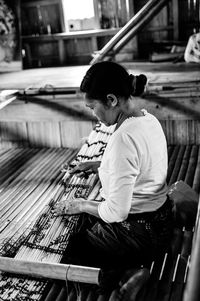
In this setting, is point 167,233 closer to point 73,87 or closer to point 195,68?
point 73,87

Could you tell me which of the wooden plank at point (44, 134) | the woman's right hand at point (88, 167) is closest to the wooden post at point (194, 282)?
the woman's right hand at point (88, 167)

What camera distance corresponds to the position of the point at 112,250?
206cm

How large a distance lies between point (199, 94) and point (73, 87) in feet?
4.37

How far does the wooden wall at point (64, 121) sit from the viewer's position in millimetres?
3969

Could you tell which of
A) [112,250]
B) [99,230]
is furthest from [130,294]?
[99,230]

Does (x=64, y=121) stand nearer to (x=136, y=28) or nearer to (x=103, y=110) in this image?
(x=136, y=28)

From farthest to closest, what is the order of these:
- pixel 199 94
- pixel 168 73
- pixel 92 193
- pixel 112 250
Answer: pixel 168 73 → pixel 199 94 → pixel 92 193 → pixel 112 250

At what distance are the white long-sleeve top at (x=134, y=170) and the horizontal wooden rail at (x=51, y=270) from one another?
0.31m

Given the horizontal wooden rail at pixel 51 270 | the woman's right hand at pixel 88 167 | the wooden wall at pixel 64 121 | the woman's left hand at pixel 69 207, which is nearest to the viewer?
the horizontal wooden rail at pixel 51 270

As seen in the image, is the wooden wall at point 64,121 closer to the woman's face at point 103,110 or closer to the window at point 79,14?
the woman's face at point 103,110

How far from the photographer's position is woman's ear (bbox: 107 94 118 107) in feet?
6.16

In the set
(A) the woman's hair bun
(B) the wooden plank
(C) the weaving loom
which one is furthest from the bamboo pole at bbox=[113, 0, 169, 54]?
(A) the woman's hair bun

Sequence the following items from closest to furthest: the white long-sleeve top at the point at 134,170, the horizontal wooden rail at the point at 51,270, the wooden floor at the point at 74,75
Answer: the white long-sleeve top at the point at 134,170
the horizontal wooden rail at the point at 51,270
the wooden floor at the point at 74,75

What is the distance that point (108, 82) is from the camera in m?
1.85
